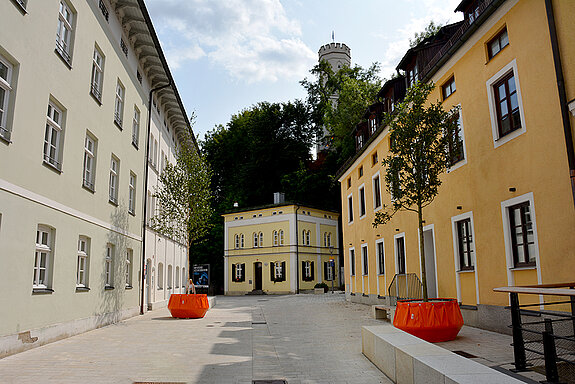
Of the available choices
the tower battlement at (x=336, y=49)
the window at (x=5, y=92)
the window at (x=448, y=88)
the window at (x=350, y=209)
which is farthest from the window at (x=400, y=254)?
the tower battlement at (x=336, y=49)

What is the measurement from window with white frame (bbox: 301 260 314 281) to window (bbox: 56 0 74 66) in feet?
110

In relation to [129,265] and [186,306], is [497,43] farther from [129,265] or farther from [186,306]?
[129,265]

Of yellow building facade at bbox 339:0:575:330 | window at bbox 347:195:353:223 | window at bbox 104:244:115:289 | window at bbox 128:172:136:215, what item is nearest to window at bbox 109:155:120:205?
window at bbox 104:244:115:289

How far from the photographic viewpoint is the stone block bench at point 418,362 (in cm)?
430

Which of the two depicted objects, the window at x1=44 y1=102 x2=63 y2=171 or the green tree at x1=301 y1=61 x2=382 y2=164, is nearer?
the window at x1=44 y1=102 x2=63 y2=171

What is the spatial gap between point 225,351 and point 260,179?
39.6 m

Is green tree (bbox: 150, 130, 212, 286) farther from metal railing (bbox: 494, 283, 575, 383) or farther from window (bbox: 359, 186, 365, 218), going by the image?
metal railing (bbox: 494, 283, 575, 383)

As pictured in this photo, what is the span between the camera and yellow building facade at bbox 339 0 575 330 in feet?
29.2

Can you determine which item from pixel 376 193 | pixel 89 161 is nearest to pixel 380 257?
pixel 376 193

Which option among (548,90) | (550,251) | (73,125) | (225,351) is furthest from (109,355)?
(548,90)

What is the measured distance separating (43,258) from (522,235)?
11.0 m

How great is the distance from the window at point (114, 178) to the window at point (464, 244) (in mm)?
11444

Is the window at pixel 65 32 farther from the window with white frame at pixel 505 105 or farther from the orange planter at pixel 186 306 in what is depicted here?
the window with white frame at pixel 505 105

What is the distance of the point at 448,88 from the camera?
46.4ft
